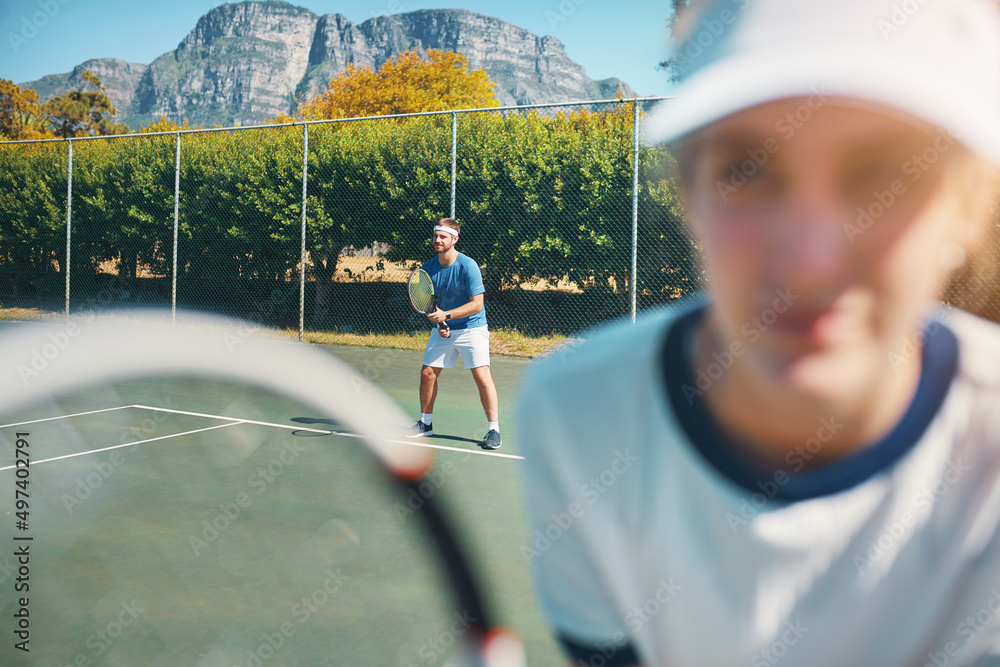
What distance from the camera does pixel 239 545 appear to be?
4035 millimetres

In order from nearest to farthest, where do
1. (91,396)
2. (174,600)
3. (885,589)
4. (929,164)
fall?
(929,164)
(885,589)
(91,396)
(174,600)

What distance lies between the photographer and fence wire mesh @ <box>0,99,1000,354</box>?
11562mm

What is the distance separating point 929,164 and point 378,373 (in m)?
9.98

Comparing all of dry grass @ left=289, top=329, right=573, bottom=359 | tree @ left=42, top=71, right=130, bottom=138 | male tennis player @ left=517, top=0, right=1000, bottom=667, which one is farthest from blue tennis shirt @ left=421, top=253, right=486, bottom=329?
tree @ left=42, top=71, right=130, bottom=138

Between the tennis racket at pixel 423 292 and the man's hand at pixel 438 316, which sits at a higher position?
the tennis racket at pixel 423 292

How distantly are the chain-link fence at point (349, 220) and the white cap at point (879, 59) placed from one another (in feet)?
30.1

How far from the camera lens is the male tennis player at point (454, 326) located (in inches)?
258

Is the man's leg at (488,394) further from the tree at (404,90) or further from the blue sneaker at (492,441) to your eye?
the tree at (404,90)

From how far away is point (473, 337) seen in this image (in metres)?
6.69

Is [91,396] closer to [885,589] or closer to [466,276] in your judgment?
[885,589]

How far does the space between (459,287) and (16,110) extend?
37.9 meters

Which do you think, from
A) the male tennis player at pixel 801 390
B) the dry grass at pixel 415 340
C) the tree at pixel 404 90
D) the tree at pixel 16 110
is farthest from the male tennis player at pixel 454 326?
the tree at pixel 16 110

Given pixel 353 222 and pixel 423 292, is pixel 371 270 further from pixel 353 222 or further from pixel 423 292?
pixel 423 292

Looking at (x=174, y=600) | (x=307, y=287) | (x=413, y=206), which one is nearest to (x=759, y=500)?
(x=174, y=600)
